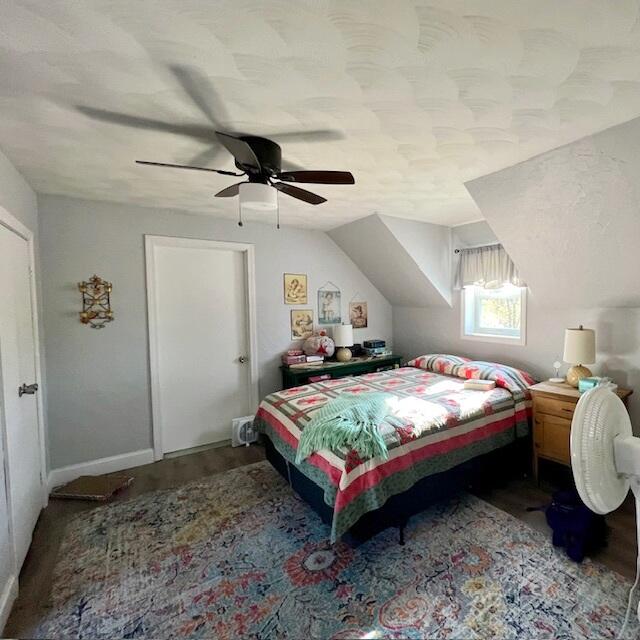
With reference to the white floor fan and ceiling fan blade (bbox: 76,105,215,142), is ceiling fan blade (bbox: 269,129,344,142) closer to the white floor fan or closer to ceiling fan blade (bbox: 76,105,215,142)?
ceiling fan blade (bbox: 76,105,215,142)

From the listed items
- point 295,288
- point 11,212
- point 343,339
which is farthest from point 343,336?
point 11,212

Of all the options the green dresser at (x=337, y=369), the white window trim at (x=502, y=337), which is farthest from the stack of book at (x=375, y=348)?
the white window trim at (x=502, y=337)

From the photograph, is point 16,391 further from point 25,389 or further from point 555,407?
point 555,407

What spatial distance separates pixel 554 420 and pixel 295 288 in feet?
8.97

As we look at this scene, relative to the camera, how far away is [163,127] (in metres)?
1.66

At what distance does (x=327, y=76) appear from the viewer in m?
1.31

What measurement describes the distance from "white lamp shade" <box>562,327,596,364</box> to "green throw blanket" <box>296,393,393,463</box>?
159 centimetres

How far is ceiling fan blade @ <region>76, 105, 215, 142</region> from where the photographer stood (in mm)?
1538

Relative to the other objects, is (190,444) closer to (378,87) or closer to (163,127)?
(163,127)

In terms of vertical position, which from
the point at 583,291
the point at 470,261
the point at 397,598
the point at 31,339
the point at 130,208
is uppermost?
the point at 130,208

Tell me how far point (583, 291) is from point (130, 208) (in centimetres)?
396

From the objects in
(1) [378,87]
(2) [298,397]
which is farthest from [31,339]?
(1) [378,87]

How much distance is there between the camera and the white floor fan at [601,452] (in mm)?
1157

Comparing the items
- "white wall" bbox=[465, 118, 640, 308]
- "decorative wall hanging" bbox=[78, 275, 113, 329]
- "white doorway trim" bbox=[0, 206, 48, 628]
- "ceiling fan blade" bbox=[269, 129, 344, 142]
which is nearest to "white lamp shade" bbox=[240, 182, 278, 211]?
"ceiling fan blade" bbox=[269, 129, 344, 142]
